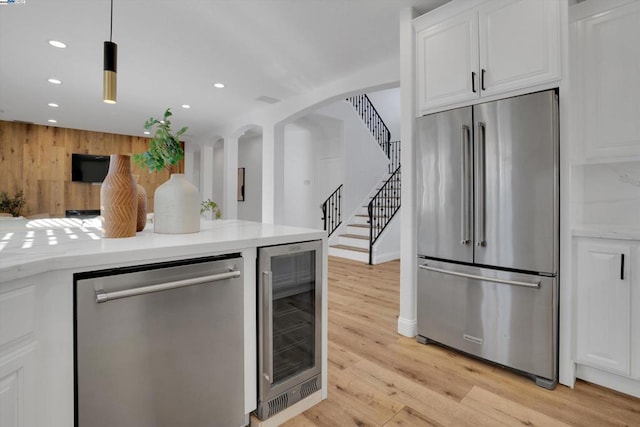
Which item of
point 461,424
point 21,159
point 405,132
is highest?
point 21,159

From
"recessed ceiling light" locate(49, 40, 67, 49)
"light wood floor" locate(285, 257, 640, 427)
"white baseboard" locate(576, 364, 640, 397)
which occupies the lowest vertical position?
"light wood floor" locate(285, 257, 640, 427)

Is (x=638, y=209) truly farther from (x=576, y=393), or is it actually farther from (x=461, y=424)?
(x=461, y=424)

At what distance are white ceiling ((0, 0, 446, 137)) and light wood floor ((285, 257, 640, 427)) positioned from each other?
9.45 feet

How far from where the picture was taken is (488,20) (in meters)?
2.24

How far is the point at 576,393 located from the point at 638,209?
129 centimetres

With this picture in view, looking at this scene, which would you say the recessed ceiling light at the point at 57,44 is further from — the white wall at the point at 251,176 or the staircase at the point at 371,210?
the white wall at the point at 251,176

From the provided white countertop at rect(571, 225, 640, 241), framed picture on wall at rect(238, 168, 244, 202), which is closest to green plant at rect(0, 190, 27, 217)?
framed picture on wall at rect(238, 168, 244, 202)

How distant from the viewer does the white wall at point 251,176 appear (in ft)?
29.3

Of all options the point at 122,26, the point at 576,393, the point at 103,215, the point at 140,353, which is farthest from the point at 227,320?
the point at 122,26

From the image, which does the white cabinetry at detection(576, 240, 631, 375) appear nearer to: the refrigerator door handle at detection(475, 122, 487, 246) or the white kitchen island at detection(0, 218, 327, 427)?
the refrigerator door handle at detection(475, 122, 487, 246)

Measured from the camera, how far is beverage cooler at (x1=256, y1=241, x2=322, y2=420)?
1.52 m

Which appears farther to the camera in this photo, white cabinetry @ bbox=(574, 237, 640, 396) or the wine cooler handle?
white cabinetry @ bbox=(574, 237, 640, 396)

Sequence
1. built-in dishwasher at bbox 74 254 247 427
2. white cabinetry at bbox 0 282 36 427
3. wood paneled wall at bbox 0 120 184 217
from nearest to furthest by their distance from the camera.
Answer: white cabinetry at bbox 0 282 36 427 < built-in dishwasher at bbox 74 254 247 427 < wood paneled wall at bbox 0 120 184 217

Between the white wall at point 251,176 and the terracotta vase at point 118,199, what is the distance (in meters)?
7.50
